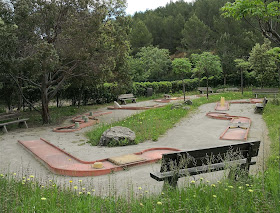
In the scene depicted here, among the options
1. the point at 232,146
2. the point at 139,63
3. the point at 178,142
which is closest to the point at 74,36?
the point at 178,142

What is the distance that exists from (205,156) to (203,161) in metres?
0.09

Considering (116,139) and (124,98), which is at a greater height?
(124,98)

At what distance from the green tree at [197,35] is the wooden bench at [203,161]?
45.0m

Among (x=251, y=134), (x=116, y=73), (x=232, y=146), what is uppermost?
(x=116, y=73)

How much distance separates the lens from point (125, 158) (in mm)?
8086

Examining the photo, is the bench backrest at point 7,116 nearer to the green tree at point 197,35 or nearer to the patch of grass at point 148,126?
the patch of grass at point 148,126

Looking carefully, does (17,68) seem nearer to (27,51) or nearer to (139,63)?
(27,51)

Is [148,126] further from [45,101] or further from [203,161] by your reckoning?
[203,161]

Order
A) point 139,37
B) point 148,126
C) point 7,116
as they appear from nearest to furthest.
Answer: point 148,126
point 7,116
point 139,37

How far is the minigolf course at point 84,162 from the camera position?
281 inches

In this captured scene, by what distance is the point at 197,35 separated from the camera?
4947 cm

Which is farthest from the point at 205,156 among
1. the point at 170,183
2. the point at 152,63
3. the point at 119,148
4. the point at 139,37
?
the point at 139,37

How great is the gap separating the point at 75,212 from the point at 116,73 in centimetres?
1514

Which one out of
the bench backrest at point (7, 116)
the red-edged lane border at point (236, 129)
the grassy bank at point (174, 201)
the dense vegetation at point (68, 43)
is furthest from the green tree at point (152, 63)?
the grassy bank at point (174, 201)
